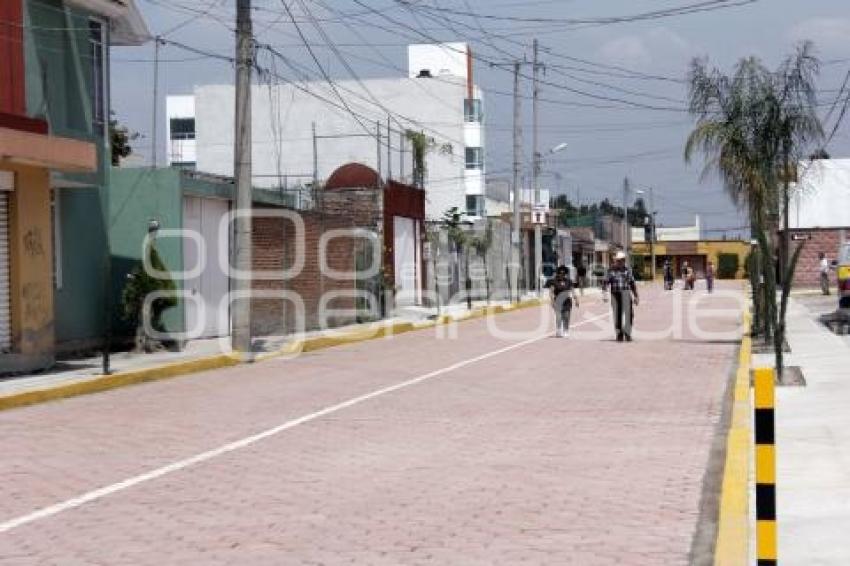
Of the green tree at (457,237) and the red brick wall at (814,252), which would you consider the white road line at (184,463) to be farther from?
the red brick wall at (814,252)

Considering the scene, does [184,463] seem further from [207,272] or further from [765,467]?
[207,272]

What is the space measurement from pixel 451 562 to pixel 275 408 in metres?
8.03

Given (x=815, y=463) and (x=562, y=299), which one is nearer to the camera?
(x=815, y=463)

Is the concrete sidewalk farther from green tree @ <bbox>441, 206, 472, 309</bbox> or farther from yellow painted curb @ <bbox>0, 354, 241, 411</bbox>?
green tree @ <bbox>441, 206, 472, 309</bbox>

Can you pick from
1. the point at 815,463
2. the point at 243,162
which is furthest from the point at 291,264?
the point at 815,463

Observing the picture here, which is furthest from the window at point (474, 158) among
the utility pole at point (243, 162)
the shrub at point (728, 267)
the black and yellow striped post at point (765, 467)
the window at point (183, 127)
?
the black and yellow striped post at point (765, 467)

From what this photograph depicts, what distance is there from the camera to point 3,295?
18.5 metres

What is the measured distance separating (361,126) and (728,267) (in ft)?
158

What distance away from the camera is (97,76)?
74.2 feet

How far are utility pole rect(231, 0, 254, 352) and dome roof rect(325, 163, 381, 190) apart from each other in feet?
53.3

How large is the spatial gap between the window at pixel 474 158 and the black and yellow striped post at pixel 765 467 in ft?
242

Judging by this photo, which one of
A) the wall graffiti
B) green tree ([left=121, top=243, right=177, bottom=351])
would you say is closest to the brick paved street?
the wall graffiti

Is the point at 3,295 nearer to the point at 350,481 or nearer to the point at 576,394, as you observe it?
the point at 576,394

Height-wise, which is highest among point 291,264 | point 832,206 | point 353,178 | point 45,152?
point 353,178
